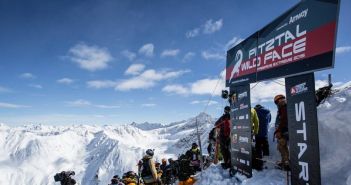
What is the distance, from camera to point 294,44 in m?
8.84

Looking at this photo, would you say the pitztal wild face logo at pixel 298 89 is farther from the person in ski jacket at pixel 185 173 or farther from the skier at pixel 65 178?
the skier at pixel 65 178

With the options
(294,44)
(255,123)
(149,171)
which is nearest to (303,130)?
(294,44)

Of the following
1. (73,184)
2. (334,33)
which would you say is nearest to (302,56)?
(334,33)

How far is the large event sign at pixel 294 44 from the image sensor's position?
7420 mm

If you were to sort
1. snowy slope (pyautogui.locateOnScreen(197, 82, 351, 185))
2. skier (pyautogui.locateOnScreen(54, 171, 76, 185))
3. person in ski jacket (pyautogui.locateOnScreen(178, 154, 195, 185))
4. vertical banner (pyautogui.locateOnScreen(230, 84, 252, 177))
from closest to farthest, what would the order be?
snowy slope (pyautogui.locateOnScreen(197, 82, 351, 185)), vertical banner (pyautogui.locateOnScreen(230, 84, 252, 177)), person in ski jacket (pyautogui.locateOnScreen(178, 154, 195, 185)), skier (pyautogui.locateOnScreen(54, 171, 76, 185))

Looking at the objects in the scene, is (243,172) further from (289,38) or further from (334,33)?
(334,33)

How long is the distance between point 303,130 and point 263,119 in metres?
5.16

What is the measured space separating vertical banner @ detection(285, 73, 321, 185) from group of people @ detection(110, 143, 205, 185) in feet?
20.7

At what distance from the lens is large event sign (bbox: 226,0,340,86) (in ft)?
24.3

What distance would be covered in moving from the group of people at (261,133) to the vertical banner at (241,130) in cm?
31

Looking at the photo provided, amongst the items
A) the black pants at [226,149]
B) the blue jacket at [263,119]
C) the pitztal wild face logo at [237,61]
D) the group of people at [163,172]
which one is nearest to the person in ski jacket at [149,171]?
the group of people at [163,172]

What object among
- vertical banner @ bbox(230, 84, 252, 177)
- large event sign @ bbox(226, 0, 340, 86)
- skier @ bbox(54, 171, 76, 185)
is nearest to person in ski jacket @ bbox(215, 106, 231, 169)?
vertical banner @ bbox(230, 84, 252, 177)

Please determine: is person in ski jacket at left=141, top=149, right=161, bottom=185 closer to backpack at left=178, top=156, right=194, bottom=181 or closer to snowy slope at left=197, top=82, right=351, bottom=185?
snowy slope at left=197, top=82, right=351, bottom=185

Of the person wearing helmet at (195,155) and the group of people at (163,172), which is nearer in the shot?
the group of people at (163,172)
